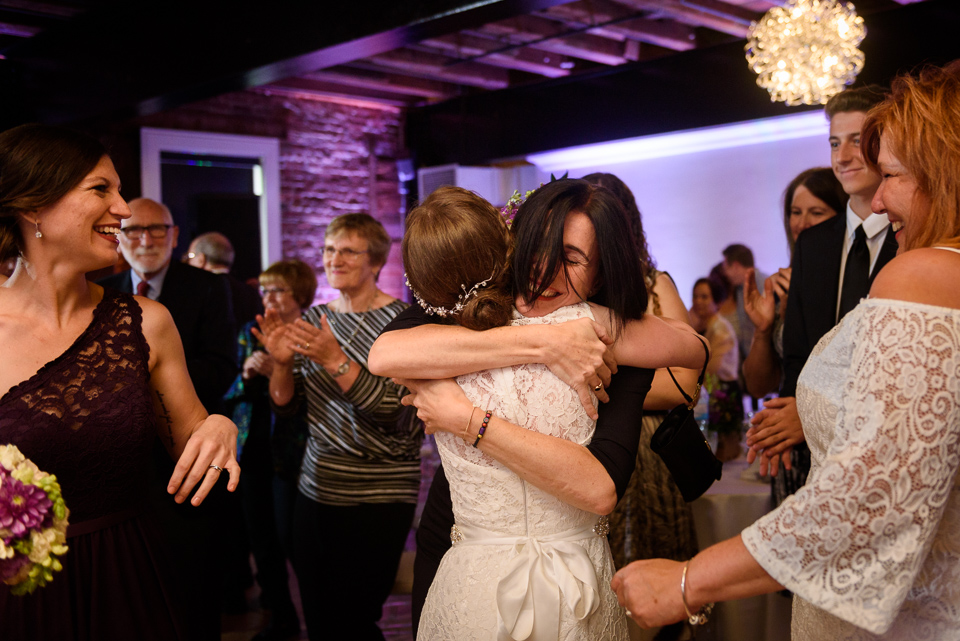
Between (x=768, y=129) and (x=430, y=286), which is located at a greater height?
(x=768, y=129)

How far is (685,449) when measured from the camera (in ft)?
5.78

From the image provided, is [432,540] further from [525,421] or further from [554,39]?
[554,39]

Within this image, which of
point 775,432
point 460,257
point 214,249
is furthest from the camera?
point 214,249

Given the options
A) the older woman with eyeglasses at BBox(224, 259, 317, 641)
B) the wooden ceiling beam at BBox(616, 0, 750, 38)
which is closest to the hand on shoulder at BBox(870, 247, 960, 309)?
the older woman with eyeglasses at BBox(224, 259, 317, 641)

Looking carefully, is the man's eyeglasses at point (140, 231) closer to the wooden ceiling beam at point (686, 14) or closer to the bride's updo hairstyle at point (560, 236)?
the bride's updo hairstyle at point (560, 236)

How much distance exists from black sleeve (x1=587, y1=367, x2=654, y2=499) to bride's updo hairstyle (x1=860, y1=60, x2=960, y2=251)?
0.57m

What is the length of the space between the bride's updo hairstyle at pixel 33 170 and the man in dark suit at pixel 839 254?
204 cm

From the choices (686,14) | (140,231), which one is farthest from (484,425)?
(686,14)

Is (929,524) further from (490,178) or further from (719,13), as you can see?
(490,178)

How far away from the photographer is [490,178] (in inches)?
352

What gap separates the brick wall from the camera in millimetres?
8125

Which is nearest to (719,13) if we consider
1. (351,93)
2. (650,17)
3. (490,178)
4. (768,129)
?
(650,17)

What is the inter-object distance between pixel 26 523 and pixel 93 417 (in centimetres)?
58

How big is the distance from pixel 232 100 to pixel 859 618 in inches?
316
